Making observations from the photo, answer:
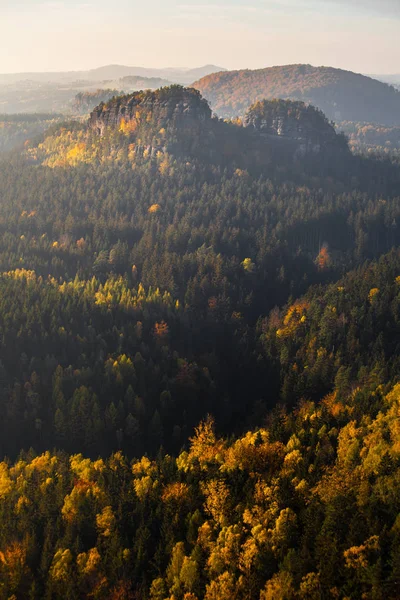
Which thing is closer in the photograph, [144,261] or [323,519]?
[323,519]

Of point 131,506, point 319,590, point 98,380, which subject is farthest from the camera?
point 98,380

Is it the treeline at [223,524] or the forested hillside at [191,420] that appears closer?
the treeline at [223,524]

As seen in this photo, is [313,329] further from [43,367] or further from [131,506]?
[131,506]

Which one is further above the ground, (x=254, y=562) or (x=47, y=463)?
(x=254, y=562)

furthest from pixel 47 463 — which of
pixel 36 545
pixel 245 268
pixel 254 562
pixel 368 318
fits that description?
pixel 245 268

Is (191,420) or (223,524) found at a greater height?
(223,524)

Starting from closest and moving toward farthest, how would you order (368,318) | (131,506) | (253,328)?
(131,506)
(368,318)
(253,328)

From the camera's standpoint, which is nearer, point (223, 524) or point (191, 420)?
point (223, 524)

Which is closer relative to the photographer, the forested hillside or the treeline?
the treeline
